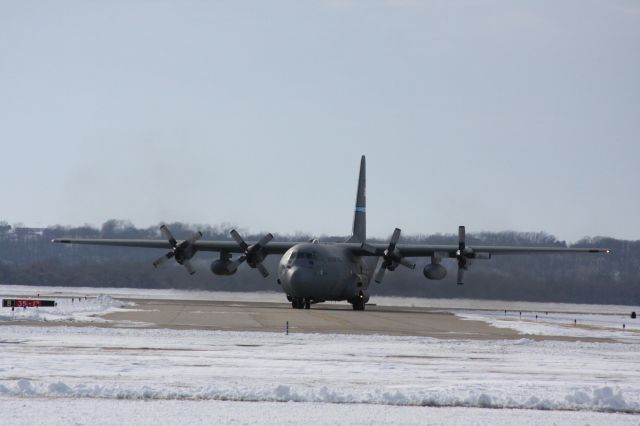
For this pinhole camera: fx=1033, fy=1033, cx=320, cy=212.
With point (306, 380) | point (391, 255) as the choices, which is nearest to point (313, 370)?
point (306, 380)

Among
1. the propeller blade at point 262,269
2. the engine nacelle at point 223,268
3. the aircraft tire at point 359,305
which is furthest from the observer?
the engine nacelle at point 223,268

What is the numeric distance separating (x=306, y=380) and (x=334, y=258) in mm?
34179

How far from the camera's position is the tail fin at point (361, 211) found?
63.5 meters

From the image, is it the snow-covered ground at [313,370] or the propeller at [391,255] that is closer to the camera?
the snow-covered ground at [313,370]

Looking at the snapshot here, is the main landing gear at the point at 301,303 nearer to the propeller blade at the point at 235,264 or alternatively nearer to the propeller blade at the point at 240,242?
the propeller blade at the point at 235,264

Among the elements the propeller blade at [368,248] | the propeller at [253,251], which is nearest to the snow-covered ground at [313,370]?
the propeller blade at [368,248]

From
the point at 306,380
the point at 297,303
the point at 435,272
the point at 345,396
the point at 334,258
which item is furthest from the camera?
the point at 297,303

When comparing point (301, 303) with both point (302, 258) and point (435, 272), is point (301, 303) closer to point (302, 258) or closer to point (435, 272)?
point (302, 258)

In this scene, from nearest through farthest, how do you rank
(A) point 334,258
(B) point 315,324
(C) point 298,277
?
1. (B) point 315,324
2. (C) point 298,277
3. (A) point 334,258

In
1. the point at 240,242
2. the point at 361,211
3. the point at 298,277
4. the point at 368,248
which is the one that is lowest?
the point at 298,277

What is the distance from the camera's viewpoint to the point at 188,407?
1543 centimetres

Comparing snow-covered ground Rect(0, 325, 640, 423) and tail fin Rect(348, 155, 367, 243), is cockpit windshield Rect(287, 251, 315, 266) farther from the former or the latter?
snow-covered ground Rect(0, 325, 640, 423)

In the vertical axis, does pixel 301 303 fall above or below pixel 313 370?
above

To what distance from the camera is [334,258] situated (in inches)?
2098
